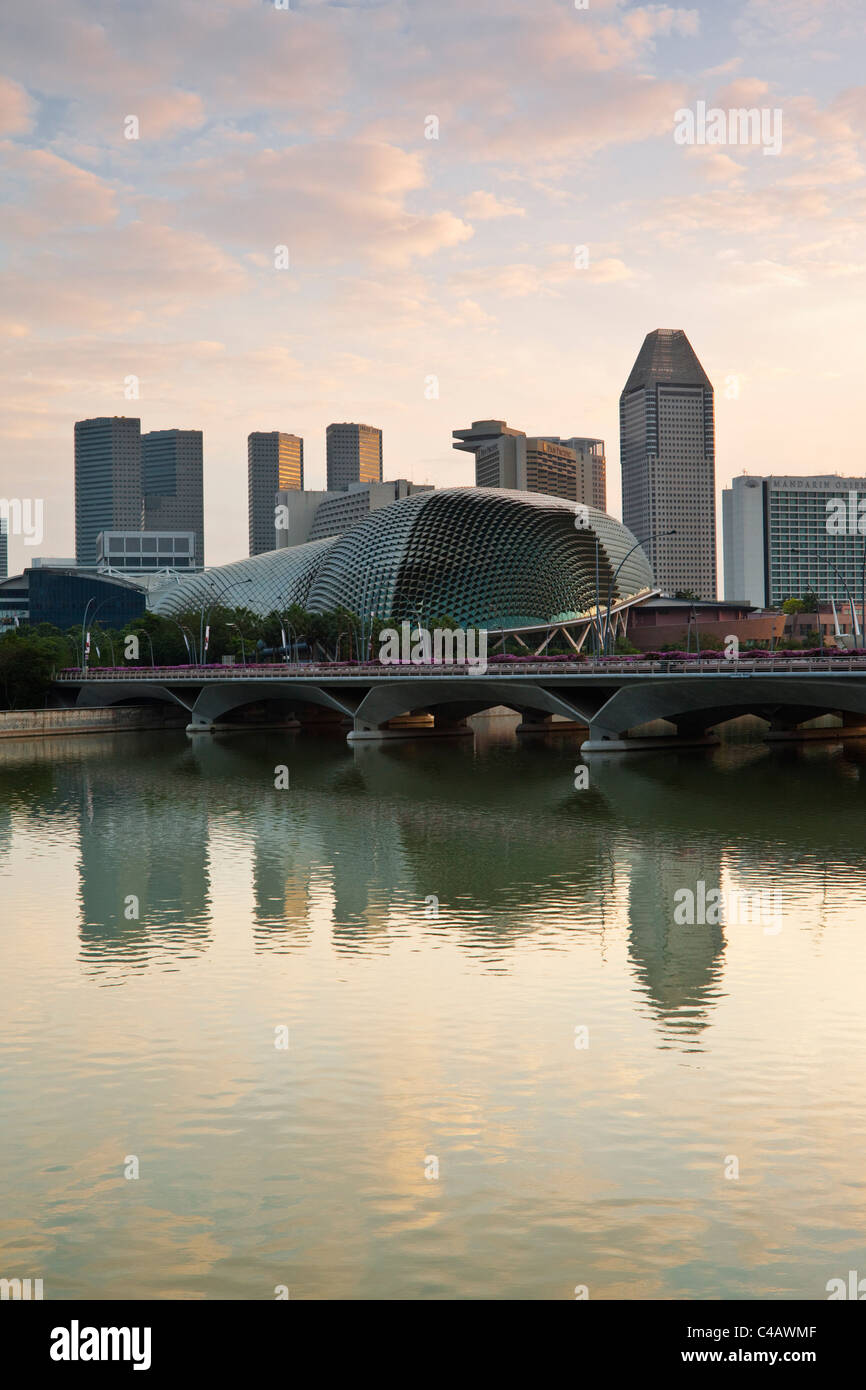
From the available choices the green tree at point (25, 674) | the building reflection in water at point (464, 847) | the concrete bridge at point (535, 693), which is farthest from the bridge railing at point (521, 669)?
the building reflection in water at point (464, 847)

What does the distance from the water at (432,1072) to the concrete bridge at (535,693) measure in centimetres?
1979

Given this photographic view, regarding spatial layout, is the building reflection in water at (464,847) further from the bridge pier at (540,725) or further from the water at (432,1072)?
the bridge pier at (540,725)

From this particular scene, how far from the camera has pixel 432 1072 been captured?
48.3 feet

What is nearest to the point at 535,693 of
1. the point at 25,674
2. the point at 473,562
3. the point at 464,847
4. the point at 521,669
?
the point at 521,669

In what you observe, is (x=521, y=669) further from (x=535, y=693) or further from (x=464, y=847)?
(x=464, y=847)

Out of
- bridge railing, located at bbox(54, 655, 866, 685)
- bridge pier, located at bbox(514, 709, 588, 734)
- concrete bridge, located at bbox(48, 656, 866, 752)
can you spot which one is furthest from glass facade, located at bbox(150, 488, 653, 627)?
bridge railing, located at bbox(54, 655, 866, 685)

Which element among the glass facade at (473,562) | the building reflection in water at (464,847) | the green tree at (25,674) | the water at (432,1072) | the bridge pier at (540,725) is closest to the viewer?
the water at (432,1072)

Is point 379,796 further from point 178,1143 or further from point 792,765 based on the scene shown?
point 178,1143

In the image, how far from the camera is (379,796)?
47.2 meters

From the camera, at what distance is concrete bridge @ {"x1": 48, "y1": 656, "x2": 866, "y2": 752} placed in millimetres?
51531

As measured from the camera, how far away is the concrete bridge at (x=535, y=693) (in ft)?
169

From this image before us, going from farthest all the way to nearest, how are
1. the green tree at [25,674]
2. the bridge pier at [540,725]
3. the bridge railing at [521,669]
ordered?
the green tree at [25,674] < the bridge pier at [540,725] < the bridge railing at [521,669]

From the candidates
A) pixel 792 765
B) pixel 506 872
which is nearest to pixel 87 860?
pixel 506 872

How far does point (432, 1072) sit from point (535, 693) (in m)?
48.0
